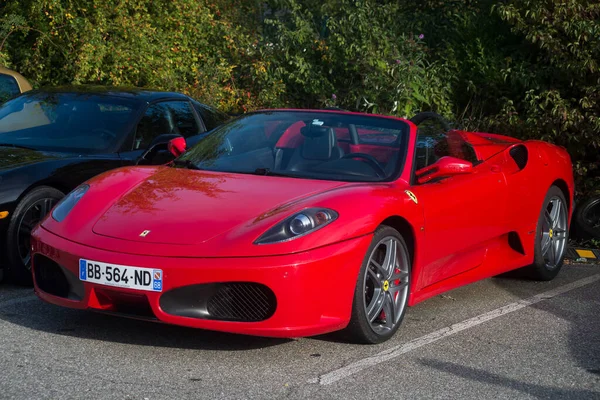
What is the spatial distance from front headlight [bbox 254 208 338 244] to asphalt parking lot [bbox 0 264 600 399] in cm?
62

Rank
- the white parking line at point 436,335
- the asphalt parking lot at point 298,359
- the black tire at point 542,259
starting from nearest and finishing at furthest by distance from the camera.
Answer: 1. the asphalt parking lot at point 298,359
2. the white parking line at point 436,335
3. the black tire at point 542,259

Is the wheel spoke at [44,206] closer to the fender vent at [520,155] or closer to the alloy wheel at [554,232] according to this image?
the fender vent at [520,155]

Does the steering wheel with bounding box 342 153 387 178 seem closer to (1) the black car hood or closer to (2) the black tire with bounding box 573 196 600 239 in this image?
(1) the black car hood

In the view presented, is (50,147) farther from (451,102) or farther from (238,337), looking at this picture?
(451,102)

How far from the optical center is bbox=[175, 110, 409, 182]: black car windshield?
595 centimetres

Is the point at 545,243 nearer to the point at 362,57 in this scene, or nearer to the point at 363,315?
the point at 363,315

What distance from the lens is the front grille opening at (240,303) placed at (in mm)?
4844

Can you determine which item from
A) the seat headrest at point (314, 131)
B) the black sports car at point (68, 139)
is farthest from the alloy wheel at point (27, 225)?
the seat headrest at point (314, 131)

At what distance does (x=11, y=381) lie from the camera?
4406 mm

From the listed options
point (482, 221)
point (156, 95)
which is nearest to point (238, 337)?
point (482, 221)

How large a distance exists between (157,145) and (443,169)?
249 centimetres

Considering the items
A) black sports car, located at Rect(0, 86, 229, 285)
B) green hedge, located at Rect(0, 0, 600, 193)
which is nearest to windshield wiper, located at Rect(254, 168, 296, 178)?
black sports car, located at Rect(0, 86, 229, 285)

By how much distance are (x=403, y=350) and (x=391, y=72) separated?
6725 millimetres

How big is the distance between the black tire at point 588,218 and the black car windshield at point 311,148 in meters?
3.73
